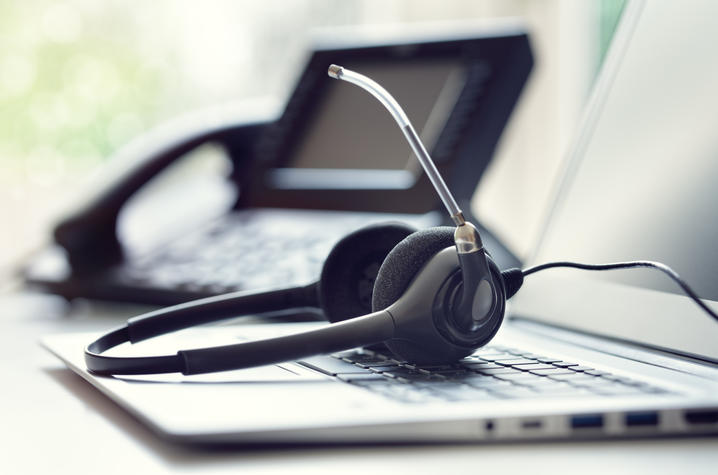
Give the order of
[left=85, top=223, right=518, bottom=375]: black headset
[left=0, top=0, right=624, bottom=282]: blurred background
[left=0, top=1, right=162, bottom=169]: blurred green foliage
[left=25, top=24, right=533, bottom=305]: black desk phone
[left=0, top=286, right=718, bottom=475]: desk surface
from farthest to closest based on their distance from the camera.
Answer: [left=0, top=1, right=162, bottom=169]: blurred green foliage, [left=0, top=0, right=624, bottom=282]: blurred background, [left=25, top=24, right=533, bottom=305]: black desk phone, [left=85, top=223, right=518, bottom=375]: black headset, [left=0, top=286, right=718, bottom=475]: desk surface

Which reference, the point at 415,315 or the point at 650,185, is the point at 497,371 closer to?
the point at 415,315

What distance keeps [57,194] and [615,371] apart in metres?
2.06

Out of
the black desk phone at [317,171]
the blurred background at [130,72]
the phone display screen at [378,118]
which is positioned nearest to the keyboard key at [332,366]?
the black desk phone at [317,171]

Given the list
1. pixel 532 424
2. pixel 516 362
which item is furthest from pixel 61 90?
pixel 532 424

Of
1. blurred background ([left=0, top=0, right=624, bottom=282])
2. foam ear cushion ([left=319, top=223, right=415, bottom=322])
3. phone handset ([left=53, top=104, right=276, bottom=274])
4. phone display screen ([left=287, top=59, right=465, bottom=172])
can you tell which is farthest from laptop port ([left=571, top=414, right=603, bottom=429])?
blurred background ([left=0, top=0, right=624, bottom=282])

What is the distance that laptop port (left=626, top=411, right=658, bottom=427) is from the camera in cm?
36

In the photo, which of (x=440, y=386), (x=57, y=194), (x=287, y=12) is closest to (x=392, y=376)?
(x=440, y=386)

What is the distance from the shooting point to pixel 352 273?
56 centimetres

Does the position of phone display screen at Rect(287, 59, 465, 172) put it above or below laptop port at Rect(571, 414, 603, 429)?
above

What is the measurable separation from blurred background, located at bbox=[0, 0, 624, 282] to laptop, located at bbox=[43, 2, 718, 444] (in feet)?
2.85

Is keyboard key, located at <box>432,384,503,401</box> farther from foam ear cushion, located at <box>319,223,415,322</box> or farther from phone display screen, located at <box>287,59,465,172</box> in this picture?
phone display screen, located at <box>287,59,465,172</box>

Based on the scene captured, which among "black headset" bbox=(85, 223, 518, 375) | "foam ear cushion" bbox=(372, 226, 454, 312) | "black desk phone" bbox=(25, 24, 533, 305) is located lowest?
"black headset" bbox=(85, 223, 518, 375)

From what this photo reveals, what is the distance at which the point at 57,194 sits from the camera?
2.29 m

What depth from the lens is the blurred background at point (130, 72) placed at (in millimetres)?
1600
